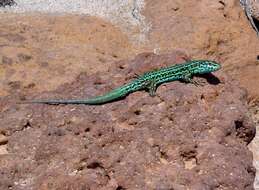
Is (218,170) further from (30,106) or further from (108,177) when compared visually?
(30,106)

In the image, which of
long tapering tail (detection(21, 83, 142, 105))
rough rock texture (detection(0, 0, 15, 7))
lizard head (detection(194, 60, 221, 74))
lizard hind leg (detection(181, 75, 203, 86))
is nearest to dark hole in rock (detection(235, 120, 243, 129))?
lizard hind leg (detection(181, 75, 203, 86))

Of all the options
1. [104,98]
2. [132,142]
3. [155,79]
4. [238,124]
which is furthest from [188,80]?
[132,142]

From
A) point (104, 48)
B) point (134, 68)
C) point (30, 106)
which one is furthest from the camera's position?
point (104, 48)

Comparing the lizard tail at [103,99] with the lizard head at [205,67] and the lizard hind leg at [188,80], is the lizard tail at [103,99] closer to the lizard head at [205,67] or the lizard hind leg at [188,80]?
the lizard hind leg at [188,80]

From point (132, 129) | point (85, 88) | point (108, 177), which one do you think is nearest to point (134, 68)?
point (85, 88)

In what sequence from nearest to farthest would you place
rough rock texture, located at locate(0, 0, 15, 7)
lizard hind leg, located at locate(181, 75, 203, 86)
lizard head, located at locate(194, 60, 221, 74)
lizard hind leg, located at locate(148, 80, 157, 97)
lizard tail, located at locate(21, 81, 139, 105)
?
1. lizard tail, located at locate(21, 81, 139, 105)
2. lizard hind leg, located at locate(148, 80, 157, 97)
3. lizard hind leg, located at locate(181, 75, 203, 86)
4. lizard head, located at locate(194, 60, 221, 74)
5. rough rock texture, located at locate(0, 0, 15, 7)

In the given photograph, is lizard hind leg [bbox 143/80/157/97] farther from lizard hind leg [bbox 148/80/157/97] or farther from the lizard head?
the lizard head

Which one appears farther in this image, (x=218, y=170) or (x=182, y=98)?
(x=182, y=98)

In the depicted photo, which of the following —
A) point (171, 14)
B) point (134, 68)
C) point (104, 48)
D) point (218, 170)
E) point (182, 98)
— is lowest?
point (218, 170)
